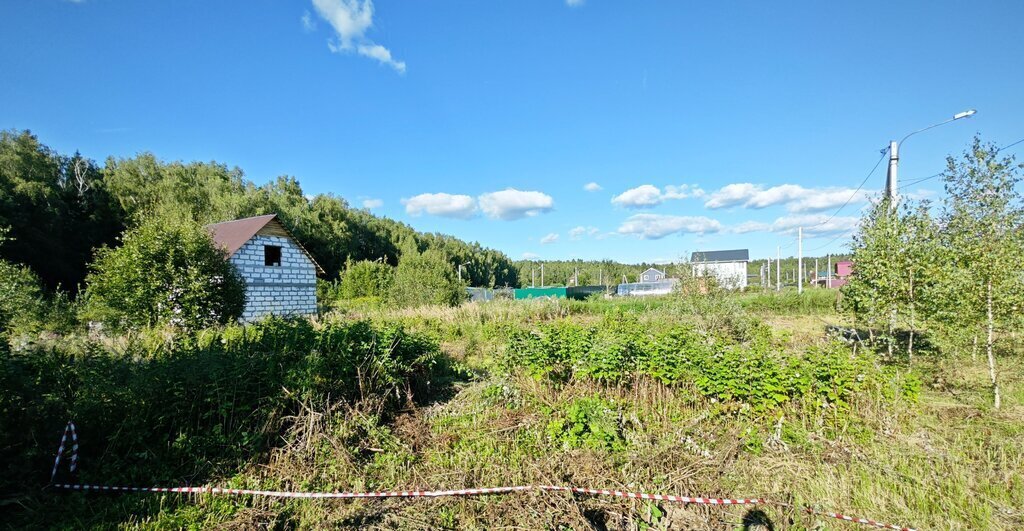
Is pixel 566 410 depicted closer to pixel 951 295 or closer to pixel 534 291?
pixel 951 295

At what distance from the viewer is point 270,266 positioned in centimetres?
1934

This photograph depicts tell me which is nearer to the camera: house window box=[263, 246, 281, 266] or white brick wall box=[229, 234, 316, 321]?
white brick wall box=[229, 234, 316, 321]

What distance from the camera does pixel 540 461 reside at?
415 centimetres

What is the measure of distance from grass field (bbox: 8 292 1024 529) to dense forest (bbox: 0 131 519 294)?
13.7 metres

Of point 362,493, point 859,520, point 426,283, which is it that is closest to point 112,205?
point 426,283

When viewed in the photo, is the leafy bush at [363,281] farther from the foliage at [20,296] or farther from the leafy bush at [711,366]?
the leafy bush at [711,366]

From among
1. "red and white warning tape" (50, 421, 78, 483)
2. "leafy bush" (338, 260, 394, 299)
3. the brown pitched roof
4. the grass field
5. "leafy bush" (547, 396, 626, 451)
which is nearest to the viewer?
the grass field

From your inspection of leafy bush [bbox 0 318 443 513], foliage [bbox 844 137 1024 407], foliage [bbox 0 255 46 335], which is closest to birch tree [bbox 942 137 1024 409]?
foliage [bbox 844 137 1024 407]

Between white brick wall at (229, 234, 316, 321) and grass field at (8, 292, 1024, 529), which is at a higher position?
white brick wall at (229, 234, 316, 321)

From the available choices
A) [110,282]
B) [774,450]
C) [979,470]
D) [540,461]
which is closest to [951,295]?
[979,470]

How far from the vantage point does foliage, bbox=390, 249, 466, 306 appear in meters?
20.3

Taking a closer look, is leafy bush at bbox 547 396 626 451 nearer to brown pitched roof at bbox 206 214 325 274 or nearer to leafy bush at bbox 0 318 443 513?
leafy bush at bbox 0 318 443 513

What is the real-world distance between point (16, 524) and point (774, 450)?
6.87 meters

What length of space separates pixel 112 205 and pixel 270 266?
21.1 meters
